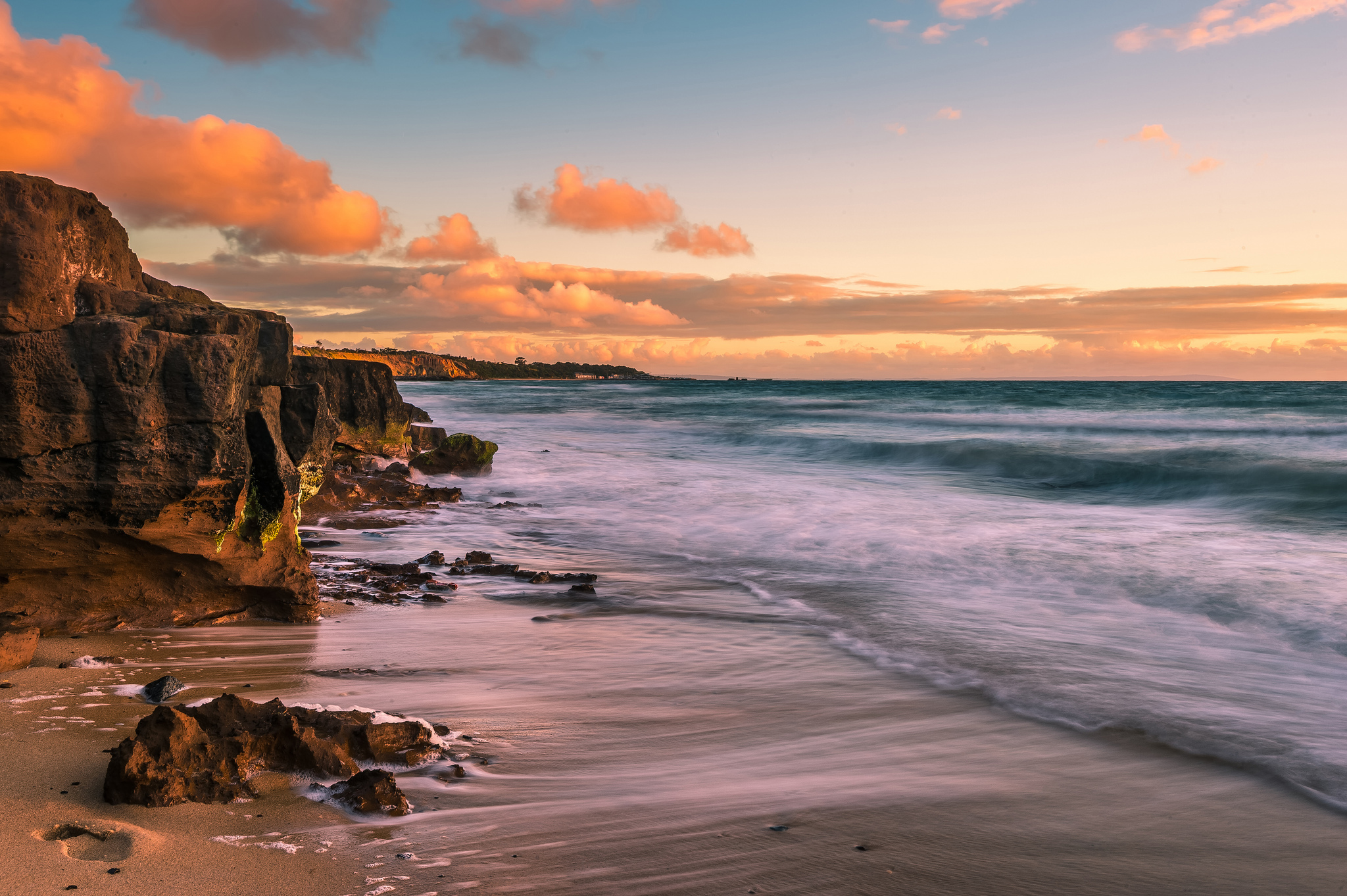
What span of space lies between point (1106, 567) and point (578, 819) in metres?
7.32

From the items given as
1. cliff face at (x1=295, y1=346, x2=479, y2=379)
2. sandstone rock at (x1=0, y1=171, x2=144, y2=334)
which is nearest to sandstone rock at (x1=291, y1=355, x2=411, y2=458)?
sandstone rock at (x1=0, y1=171, x2=144, y2=334)

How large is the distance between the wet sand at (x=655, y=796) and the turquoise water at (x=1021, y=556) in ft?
1.86

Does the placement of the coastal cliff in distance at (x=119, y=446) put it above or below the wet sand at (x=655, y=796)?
above

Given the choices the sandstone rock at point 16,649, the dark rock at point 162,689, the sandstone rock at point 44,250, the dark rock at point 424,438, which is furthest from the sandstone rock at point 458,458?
the dark rock at point 162,689

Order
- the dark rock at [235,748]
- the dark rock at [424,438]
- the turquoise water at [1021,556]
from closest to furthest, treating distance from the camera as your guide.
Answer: the dark rock at [235,748] → the turquoise water at [1021,556] → the dark rock at [424,438]

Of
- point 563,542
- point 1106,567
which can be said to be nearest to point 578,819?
point 563,542

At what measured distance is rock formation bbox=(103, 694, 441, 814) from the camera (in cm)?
285

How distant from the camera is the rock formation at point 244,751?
9.35ft

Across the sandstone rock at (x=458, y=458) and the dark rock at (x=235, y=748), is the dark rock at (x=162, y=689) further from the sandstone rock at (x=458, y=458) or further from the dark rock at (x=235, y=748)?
the sandstone rock at (x=458, y=458)

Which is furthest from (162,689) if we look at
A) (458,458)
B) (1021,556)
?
(458,458)

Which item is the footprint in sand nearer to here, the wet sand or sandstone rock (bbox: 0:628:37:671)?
the wet sand

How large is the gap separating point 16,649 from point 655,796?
3.25 m

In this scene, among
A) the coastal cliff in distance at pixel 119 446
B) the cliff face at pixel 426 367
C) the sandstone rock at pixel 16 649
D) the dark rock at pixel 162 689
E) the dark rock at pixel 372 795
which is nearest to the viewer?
the dark rock at pixel 372 795

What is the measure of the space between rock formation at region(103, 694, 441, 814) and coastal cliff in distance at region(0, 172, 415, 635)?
194 cm
